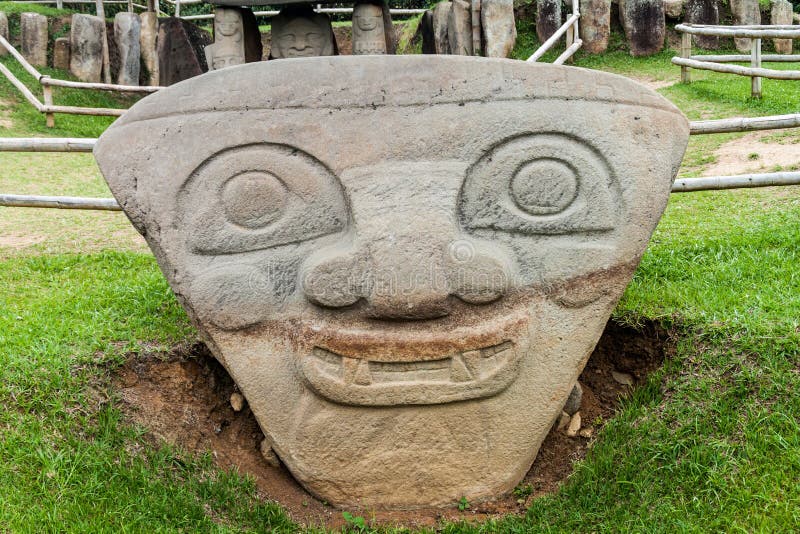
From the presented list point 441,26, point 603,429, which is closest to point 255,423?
point 603,429

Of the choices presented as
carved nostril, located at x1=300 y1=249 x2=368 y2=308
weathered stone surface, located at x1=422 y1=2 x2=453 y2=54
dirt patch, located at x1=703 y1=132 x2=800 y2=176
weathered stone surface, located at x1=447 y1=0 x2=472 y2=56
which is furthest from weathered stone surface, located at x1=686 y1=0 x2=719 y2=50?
carved nostril, located at x1=300 y1=249 x2=368 y2=308

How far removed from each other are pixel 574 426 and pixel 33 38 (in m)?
10.0

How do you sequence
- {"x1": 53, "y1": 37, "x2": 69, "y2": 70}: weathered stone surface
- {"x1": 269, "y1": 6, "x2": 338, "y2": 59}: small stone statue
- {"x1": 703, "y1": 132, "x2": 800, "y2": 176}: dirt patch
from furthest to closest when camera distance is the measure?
{"x1": 53, "y1": 37, "x2": 69, "y2": 70}: weathered stone surface, {"x1": 703, "y1": 132, "x2": 800, "y2": 176}: dirt patch, {"x1": 269, "y1": 6, "x2": 338, "y2": 59}: small stone statue

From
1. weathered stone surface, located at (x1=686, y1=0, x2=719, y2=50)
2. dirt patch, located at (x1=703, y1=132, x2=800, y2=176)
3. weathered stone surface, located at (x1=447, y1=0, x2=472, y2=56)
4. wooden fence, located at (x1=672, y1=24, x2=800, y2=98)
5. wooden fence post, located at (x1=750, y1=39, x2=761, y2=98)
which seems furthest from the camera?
weathered stone surface, located at (x1=686, y1=0, x2=719, y2=50)

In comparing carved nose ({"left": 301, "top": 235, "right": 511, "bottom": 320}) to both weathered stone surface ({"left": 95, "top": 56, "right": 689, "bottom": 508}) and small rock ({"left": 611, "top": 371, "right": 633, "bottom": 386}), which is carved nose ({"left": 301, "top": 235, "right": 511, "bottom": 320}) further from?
small rock ({"left": 611, "top": 371, "right": 633, "bottom": 386})

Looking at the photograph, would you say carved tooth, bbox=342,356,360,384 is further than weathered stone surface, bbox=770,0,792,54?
No

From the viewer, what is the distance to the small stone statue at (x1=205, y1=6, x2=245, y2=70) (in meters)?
5.38

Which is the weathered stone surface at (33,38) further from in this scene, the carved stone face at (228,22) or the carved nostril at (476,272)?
the carved nostril at (476,272)

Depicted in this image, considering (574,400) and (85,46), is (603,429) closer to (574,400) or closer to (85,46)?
(574,400)

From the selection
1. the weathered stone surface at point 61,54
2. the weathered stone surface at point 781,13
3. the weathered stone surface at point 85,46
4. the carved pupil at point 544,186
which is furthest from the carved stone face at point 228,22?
the weathered stone surface at point 781,13

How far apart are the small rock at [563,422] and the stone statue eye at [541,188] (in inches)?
35.6

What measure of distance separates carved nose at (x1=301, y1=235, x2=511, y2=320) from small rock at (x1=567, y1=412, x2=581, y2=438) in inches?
35.7

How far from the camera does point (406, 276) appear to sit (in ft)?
7.88

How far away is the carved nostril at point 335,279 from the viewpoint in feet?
7.93
